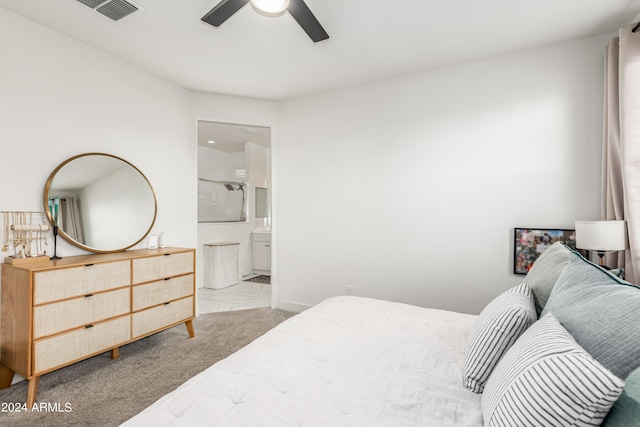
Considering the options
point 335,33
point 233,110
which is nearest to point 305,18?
point 335,33

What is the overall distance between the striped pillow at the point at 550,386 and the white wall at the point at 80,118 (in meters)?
3.10

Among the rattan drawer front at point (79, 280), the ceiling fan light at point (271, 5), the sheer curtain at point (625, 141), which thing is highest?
the ceiling fan light at point (271, 5)

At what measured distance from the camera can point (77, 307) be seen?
2178 millimetres

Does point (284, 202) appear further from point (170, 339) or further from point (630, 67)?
point (630, 67)

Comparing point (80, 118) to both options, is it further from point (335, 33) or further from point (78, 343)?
point (335, 33)

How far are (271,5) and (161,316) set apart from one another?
262 cm

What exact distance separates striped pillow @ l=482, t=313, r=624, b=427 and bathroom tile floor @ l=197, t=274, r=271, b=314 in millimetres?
3495

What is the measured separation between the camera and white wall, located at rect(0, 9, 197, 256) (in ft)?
7.34

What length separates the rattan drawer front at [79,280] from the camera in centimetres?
200

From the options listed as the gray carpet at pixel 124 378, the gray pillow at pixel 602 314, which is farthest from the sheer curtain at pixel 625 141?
the gray carpet at pixel 124 378

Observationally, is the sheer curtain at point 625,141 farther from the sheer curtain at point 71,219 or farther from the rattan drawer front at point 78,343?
the sheer curtain at point 71,219

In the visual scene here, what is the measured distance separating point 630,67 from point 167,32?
3406 mm

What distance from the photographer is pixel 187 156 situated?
3645 millimetres

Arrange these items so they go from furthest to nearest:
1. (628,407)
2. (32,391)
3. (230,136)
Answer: (230,136)
(32,391)
(628,407)
